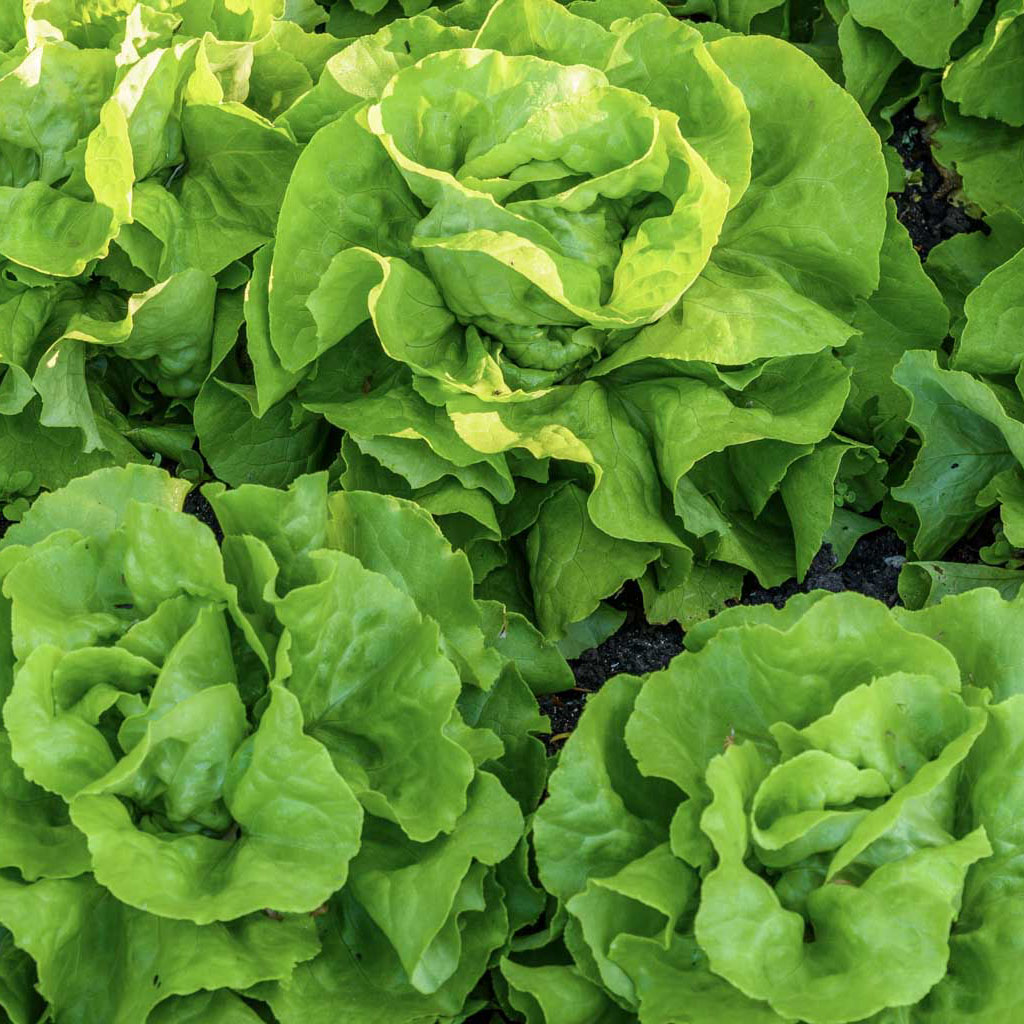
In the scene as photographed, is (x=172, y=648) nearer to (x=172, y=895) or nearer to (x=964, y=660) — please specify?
(x=172, y=895)

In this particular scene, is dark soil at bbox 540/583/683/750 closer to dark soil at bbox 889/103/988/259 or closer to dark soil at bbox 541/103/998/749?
dark soil at bbox 541/103/998/749

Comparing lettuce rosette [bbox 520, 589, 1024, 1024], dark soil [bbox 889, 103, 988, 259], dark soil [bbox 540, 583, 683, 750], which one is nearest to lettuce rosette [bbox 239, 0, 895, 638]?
dark soil [bbox 540, 583, 683, 750]

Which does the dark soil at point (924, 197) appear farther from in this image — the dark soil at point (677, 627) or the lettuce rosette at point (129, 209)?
the lettuce rosette at point (129, 209)

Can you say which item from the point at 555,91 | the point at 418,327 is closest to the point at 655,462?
the point at 418,327

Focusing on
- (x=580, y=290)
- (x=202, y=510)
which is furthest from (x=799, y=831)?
(x=202, y=510)

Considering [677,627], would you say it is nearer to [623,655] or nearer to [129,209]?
[623,655]

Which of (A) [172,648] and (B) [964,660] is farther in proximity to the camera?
(B) [964,660]
